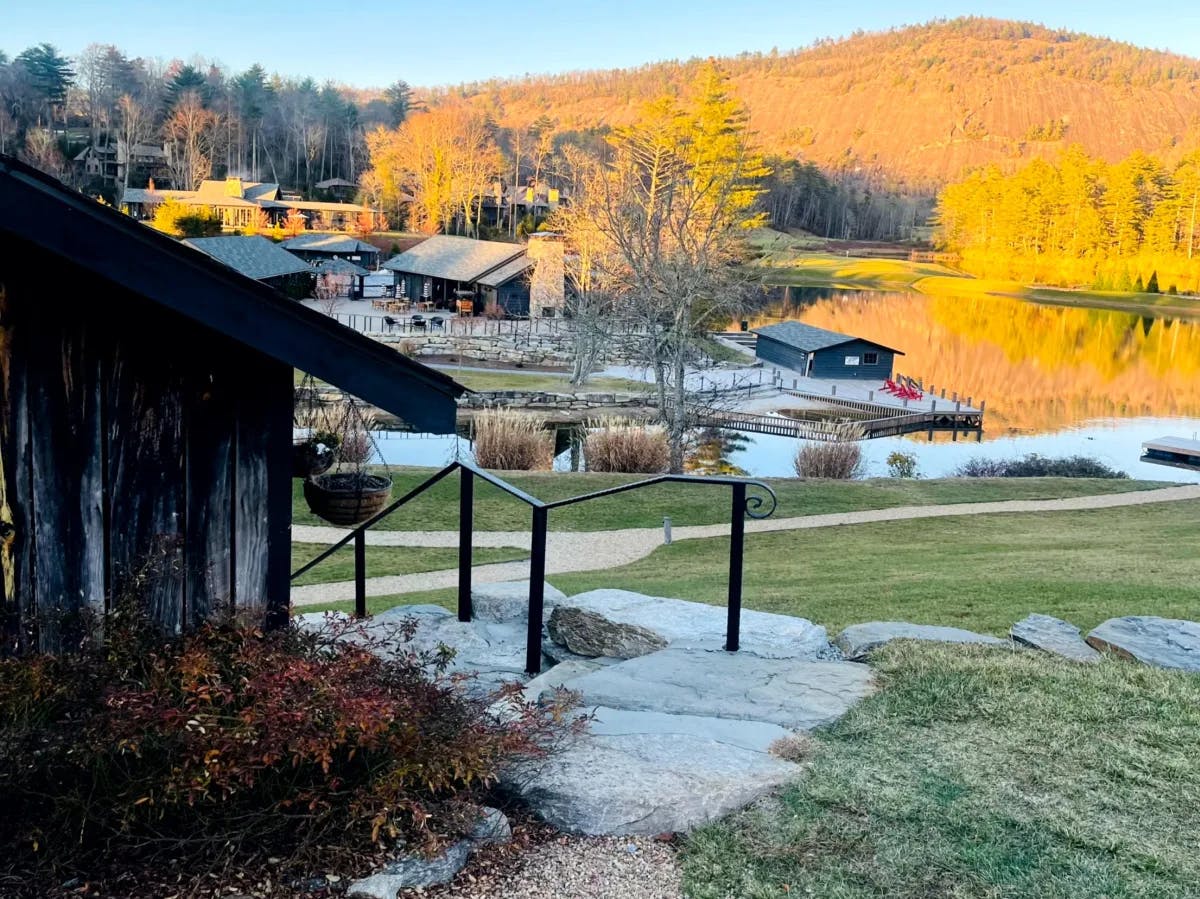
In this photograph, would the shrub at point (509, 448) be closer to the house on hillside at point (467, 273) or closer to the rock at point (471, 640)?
the rock at point (471, 640)

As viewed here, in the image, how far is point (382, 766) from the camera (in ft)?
11.3

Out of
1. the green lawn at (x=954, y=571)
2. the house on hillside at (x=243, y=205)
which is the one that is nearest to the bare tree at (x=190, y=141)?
the house on hillside at (x=243, y=205)

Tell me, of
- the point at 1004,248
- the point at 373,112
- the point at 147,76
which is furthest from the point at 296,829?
the point at 373,112

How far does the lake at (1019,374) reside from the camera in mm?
29531

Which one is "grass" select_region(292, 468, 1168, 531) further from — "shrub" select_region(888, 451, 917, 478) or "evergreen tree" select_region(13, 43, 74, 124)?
"evergreen tree" select_region(13, 43, 74, 124)

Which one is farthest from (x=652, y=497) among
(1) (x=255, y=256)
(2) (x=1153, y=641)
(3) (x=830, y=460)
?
(1) (x=255, y=256)

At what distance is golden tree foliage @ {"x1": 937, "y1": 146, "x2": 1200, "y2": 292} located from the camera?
9244cm

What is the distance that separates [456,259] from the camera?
54375mm

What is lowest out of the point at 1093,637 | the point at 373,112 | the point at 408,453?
the point at 408,453

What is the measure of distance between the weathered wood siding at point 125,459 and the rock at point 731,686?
163 centimetres

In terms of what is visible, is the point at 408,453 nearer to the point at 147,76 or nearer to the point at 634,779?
the point at 634,779

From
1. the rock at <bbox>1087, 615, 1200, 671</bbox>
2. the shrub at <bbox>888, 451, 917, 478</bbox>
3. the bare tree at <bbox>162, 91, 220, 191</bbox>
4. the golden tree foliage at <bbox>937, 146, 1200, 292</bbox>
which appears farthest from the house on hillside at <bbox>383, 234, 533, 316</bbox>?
the golden tree foliage at <bbox>937, 146, 1200, 292</bbox>

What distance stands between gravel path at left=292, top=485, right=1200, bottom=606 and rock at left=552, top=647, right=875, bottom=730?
21.1 ft

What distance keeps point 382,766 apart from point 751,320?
66649 millimetres
